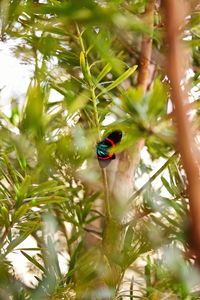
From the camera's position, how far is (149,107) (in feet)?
0.76

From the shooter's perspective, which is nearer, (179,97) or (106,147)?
(179,97)

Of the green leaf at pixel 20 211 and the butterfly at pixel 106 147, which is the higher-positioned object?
the butterfly at pixel 106 147

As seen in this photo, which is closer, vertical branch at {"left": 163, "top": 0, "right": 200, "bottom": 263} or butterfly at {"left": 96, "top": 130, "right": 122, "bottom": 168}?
vertical branch at {"left": 163, "top": 0, "right": 200, "bottom": 263}

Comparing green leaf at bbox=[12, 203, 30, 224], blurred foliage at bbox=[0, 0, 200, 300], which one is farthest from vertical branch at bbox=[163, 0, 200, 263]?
green leaf at bbox=[12, 203, 30, 224]

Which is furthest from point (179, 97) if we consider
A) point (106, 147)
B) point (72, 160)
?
point (72, 160)

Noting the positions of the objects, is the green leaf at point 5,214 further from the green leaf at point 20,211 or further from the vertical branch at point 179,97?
the vertical branch at point 179,97

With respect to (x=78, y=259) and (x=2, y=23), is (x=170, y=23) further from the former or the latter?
(x=78, y=259)

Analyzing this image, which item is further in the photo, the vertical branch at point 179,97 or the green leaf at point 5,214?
the green leaf at point 5,214

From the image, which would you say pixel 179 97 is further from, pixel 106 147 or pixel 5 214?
pixel 5 214

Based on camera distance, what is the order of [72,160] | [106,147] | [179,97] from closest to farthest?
1. [179,97]
2. [106,147]
3. [72,160]

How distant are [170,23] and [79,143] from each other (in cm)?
30

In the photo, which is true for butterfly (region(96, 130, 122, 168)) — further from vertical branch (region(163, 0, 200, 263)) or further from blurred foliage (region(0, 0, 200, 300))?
vertical branch (region(163, 0, 200, 263))

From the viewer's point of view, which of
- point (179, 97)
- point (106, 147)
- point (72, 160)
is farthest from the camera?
point (72, 160)

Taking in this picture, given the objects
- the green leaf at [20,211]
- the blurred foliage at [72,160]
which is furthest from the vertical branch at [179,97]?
the green leaf at [20,211]
